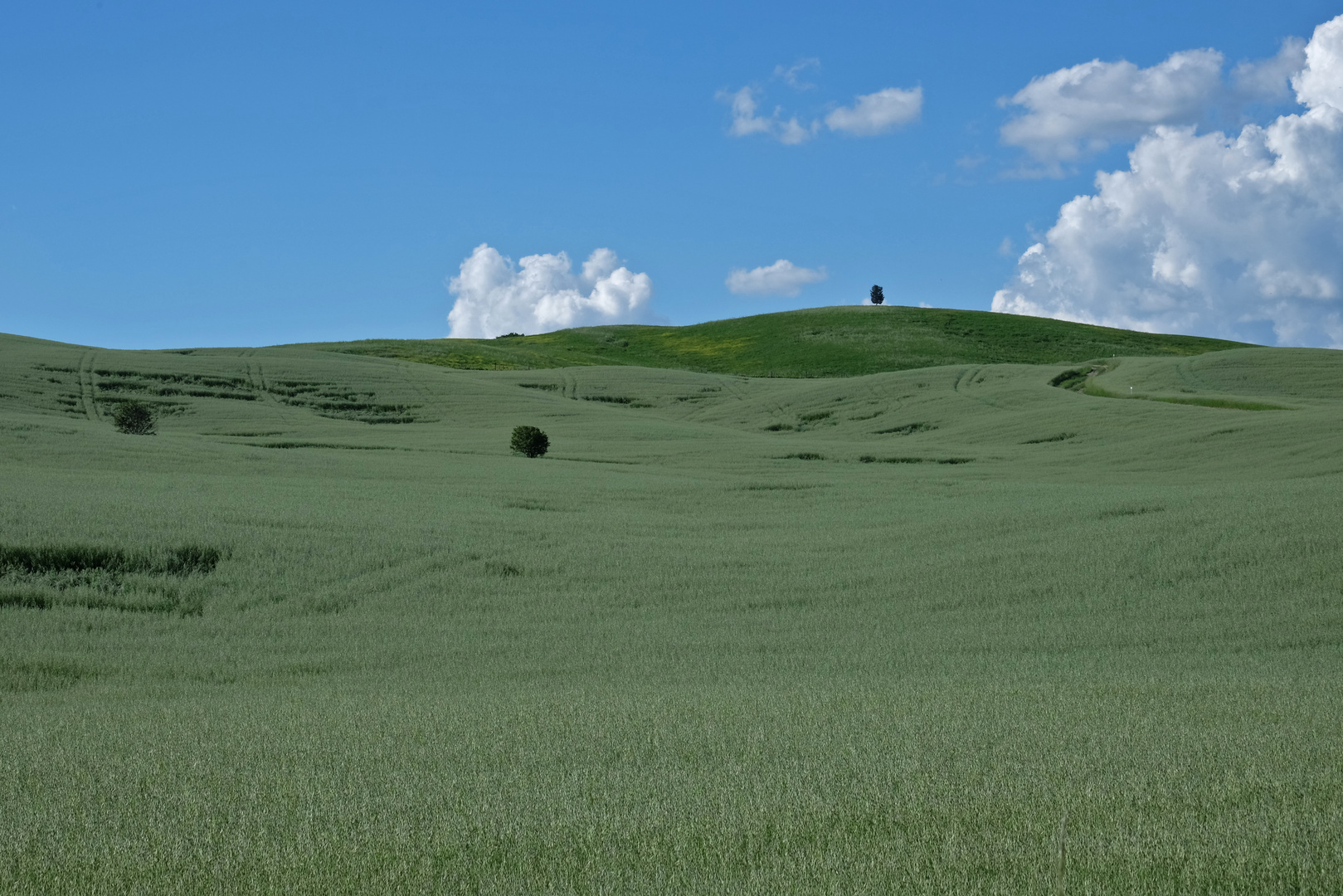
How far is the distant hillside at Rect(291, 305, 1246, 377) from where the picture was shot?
83188 millimetres

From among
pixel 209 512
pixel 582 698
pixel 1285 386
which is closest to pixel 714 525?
pixel 209 512

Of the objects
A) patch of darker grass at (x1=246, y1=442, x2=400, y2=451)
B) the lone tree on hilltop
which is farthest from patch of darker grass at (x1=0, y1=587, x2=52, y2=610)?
patch of darker grass at (x1=246, y1=442, x2=400, y2=451)

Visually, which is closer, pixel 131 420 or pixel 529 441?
pixel 529 441

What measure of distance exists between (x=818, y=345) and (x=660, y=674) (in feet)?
271

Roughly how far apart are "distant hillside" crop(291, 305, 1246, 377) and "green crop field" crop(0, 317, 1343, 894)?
169 feet

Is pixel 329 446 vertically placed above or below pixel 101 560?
above

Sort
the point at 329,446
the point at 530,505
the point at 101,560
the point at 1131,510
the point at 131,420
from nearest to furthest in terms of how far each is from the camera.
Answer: the point at 101,560, the point at 1131,510, the point at 530,505, the point at 131,420, the point at 329,446

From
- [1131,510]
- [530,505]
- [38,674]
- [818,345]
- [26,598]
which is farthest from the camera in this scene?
[818,345]

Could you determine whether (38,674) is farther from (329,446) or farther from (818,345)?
(818,345)

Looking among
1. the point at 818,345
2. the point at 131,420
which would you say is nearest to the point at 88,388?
the point at 131,420

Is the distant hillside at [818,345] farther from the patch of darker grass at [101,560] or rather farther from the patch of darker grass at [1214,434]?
the patch of darker grass at [101,560]

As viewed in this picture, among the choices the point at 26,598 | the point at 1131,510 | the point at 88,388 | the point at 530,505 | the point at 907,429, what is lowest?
the point at 26,598

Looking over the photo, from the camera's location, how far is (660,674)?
32.3ft

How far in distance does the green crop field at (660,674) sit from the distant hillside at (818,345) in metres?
51.6
